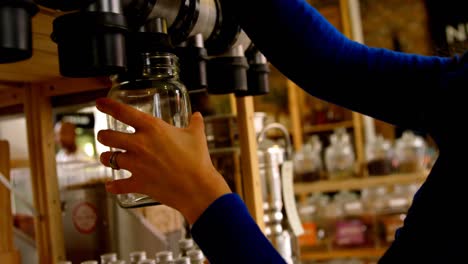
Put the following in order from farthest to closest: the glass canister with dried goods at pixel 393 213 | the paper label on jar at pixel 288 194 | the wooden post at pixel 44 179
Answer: the glass canister with dried goods at pixel 393 213 → the paper label on jar at pixel 288 194 → the wooden post at pixel 44 179

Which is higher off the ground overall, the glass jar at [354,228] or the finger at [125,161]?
the finger at [125,161]

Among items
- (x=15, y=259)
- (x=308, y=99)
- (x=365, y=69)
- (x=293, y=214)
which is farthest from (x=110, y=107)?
(x=308, y=99)

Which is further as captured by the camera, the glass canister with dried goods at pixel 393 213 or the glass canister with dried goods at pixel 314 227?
the glass canister with dried goods at pixel 314 227

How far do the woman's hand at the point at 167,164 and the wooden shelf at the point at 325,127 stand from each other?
341 centimetres

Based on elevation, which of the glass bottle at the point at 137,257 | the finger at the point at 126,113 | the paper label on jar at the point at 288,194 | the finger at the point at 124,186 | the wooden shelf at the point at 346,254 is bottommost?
the wooden shelf at the point at 346,254

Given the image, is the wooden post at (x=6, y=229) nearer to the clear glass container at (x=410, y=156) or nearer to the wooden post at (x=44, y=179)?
the wooden post at (x=44, y=179)

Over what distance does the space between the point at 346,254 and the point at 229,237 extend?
268cm

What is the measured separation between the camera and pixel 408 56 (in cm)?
69

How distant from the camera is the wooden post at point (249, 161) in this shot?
1175 millimetres

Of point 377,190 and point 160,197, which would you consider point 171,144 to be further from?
point 377,190

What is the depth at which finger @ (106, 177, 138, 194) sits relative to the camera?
1.76ft

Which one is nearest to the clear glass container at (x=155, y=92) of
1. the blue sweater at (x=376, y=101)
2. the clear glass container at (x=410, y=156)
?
the blue sweater at (x=376, y=101)

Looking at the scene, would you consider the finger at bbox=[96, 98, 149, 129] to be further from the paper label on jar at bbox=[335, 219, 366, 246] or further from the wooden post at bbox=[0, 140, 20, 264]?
the paper label on jar at bbox=[335, 219, 366, 246]

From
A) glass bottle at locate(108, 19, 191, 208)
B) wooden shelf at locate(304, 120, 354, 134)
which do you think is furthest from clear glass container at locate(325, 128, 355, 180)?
glass bottle at locate(108, 19, 191, 208)
